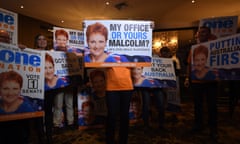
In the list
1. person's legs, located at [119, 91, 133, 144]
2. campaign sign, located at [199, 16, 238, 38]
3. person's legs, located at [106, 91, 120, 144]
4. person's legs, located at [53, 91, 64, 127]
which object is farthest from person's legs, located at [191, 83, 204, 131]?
person's legs, located at [53, 91, 64, 127]

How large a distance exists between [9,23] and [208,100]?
2370 mm

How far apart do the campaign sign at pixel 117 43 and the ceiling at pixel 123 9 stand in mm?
3586

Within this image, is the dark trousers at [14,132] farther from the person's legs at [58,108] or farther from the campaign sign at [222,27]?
the campaign sign at [222,27]

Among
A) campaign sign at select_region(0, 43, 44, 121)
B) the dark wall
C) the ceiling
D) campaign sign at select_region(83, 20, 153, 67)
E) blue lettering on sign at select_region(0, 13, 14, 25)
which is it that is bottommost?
campaign sign at select_region(0, 43, 44, 121)

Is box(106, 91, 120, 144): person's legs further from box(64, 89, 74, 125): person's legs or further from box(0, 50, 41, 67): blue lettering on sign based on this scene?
box(64, 89, 74, 125): person's legs

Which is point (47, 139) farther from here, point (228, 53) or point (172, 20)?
point (172, 20)

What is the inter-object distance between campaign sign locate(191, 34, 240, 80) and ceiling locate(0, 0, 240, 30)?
311cm

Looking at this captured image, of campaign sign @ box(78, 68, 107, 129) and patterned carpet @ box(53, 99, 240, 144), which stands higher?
campaign sign @ box(78, 68, 107, 129)

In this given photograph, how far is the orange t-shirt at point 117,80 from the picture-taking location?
197 cm

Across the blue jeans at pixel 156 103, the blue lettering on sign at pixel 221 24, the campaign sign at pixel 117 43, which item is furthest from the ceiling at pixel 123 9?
the campaign sign at pixel 117 43

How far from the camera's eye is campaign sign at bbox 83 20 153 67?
1966 mm

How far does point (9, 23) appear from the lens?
190cm

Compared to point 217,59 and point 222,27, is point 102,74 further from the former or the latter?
point 222,27

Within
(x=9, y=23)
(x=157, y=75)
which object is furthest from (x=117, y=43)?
(x=157, y=75)
